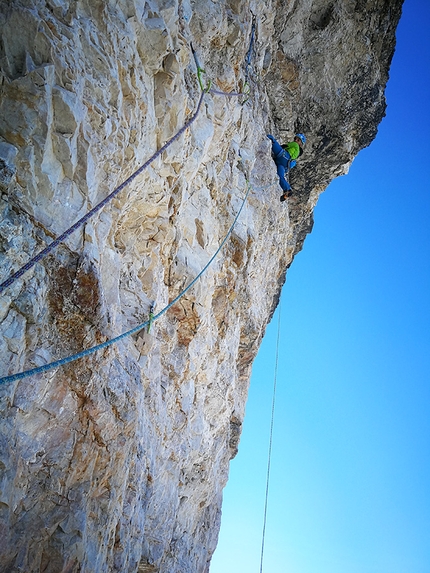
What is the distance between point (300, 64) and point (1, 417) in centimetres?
1072

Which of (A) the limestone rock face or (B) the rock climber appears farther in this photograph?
(B) the rock climber

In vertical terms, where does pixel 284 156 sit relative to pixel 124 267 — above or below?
above

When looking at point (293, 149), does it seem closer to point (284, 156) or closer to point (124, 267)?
point (284, 156)

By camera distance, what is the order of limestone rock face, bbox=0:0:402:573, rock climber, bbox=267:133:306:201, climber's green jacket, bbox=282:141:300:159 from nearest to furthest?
limestone rock face, bbox=0:0:402:573
rock climber, bbox=267:133:306:201
climber's green jacket, bbox=282:141:300:159

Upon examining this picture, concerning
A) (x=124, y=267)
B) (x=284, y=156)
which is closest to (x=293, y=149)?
(x=284, y=156)

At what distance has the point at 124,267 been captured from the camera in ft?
18.9

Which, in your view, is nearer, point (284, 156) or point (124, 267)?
point (124, 267)

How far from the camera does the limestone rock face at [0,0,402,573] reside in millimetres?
3865

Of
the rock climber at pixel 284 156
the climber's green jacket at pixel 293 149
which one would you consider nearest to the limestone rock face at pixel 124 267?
the rock climber at pixel 284 156

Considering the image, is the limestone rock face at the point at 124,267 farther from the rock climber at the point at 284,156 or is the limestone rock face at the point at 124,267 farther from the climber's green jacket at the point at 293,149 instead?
the climber's green jacket at the point at 293,149

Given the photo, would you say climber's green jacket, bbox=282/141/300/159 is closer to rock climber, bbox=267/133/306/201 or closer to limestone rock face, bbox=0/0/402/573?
rock climber, bbox=267/133/306/201

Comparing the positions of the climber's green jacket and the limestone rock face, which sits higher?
the climber's green jacket

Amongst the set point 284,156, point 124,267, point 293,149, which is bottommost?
point 124,267

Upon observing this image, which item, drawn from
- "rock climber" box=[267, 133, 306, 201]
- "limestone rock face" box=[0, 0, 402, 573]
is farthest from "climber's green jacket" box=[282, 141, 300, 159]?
"limestone rock face" box=[0, 0, 402, 573]
